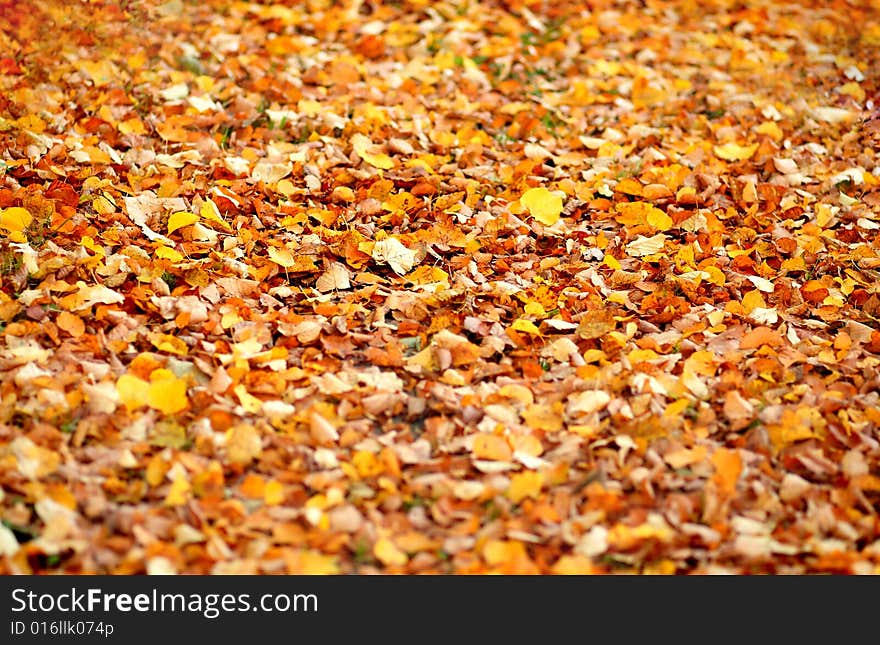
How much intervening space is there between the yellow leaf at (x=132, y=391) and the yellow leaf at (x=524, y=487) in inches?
36.1

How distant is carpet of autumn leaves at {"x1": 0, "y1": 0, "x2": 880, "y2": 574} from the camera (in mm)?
2150

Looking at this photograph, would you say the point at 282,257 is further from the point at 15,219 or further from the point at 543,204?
the point at 543,204

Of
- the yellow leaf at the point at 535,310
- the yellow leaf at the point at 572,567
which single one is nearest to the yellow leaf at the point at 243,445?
the yellow leaf at the point at 572,567

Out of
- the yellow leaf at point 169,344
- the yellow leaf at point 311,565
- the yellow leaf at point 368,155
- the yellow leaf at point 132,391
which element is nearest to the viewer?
the yellow leaf at point 311,565

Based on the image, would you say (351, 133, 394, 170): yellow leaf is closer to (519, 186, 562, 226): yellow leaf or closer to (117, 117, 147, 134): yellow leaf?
(519, 186, 562, 226): yellow leaf

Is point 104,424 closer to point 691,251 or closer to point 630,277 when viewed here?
point 630,277

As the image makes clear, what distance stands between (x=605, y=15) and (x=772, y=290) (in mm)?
2359

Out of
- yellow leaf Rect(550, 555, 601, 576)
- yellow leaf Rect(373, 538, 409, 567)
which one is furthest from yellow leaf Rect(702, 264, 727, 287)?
yellow leaf Rect(373, 538, 409, 567)

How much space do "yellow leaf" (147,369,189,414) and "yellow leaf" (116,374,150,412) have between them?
14mm

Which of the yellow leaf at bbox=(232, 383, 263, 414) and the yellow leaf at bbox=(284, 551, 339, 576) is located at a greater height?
the yellow leaf at bbox=(232, 383, 263, 414)

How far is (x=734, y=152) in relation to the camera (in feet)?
12.3

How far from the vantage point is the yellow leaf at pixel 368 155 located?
3.53 metres

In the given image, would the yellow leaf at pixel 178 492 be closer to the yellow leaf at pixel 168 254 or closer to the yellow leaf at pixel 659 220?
the yellow leaf at pixel 168 254

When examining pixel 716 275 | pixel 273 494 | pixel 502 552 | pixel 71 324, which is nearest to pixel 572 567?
pixel 502 552
